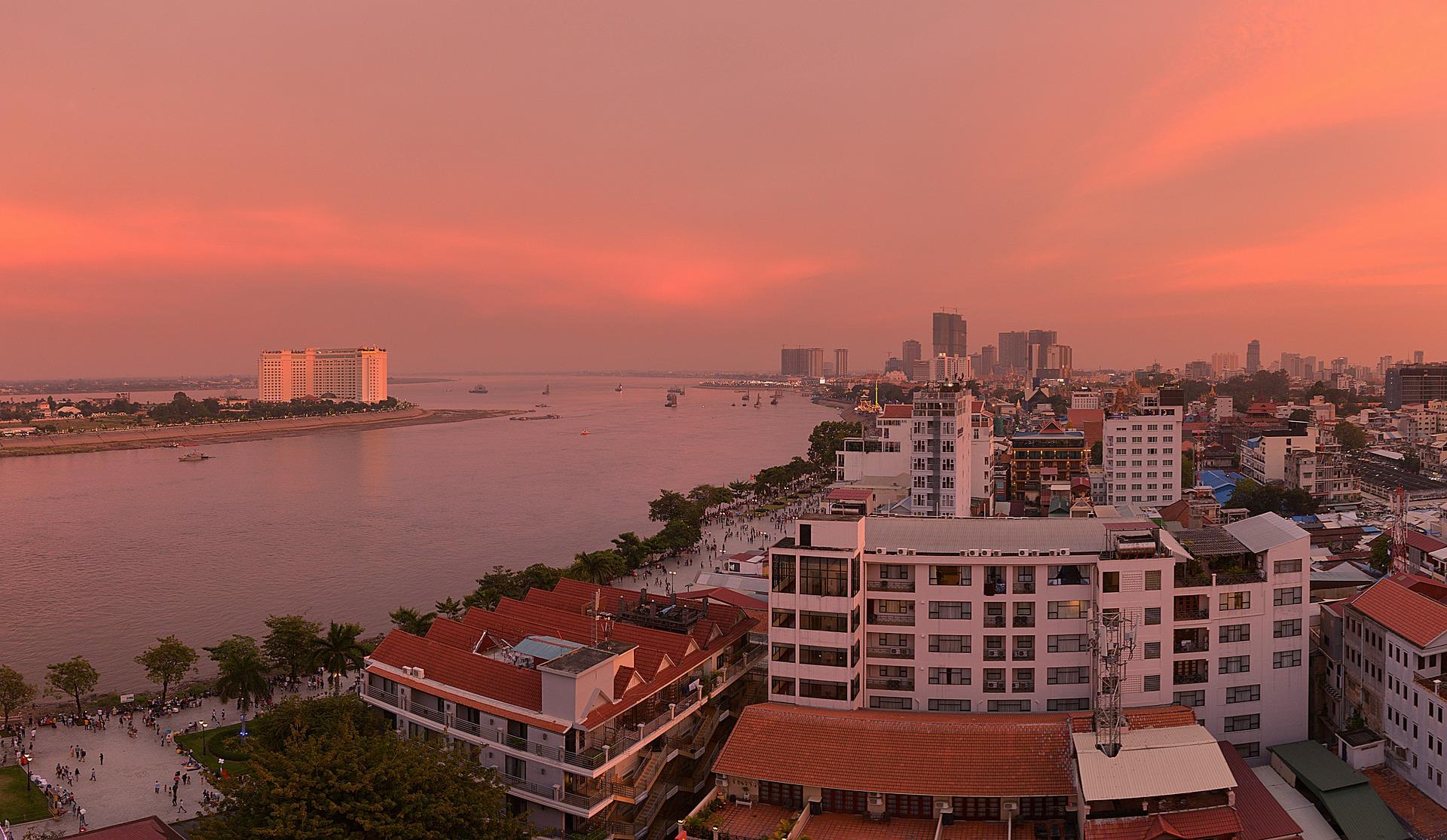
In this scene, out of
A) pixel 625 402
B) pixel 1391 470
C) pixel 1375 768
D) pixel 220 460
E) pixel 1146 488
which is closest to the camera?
pixel 1375 768

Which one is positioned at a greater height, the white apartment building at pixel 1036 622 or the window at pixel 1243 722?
the white apartment building at pixel 1036 622

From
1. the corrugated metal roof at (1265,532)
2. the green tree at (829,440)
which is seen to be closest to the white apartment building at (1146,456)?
the green tree at (829,440)

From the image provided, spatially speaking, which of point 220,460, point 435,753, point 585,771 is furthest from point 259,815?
point 220,460

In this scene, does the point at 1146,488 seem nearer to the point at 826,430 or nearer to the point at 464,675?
the point at 826,430

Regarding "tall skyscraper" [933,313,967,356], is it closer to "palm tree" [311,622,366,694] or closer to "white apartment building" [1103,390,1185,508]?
"white apartment building" [1103,390,1185,508]

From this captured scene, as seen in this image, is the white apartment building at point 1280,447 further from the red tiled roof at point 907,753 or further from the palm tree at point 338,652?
the palm tree at point 338,652
